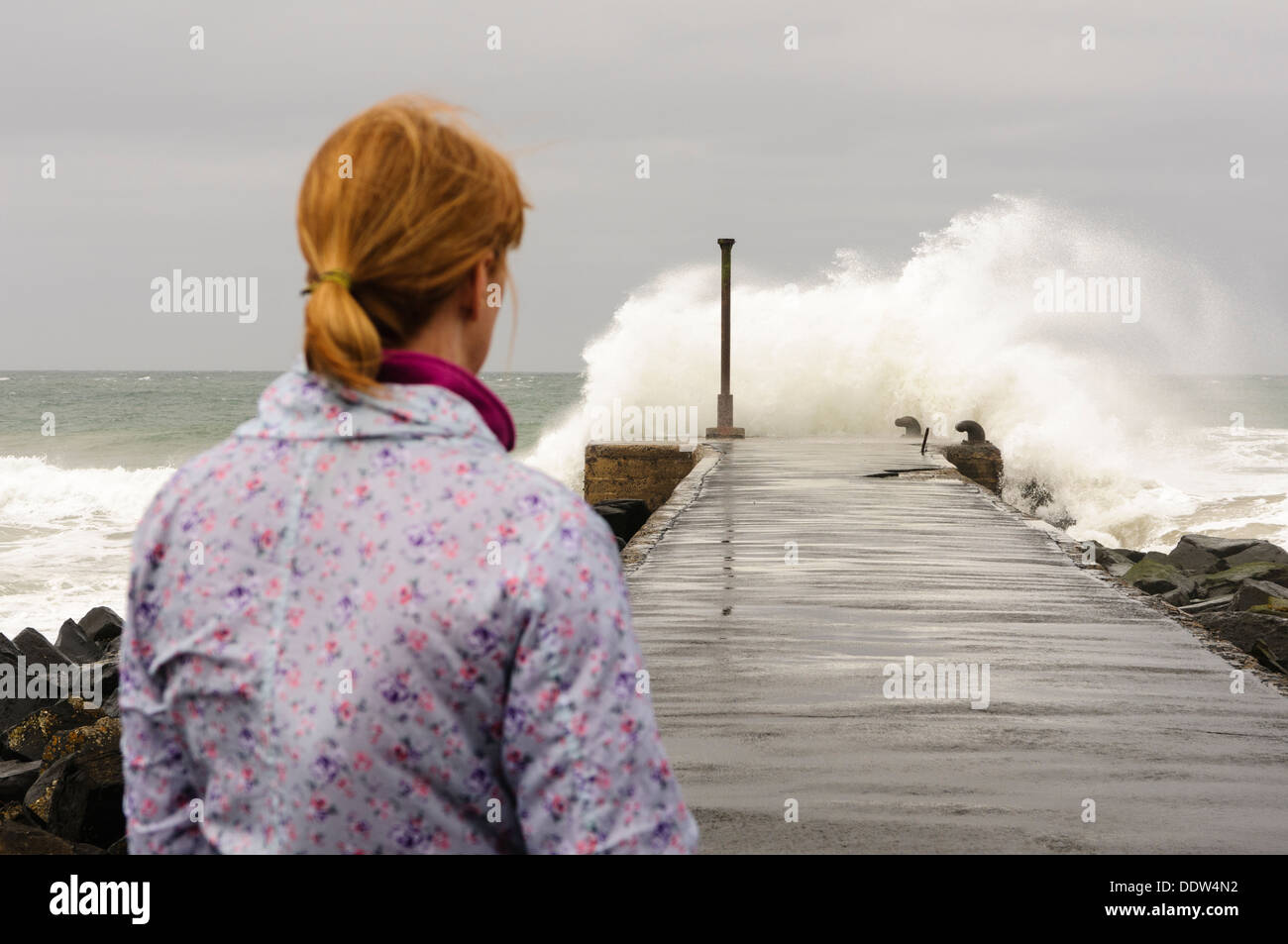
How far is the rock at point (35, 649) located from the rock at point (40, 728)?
2.64 meters

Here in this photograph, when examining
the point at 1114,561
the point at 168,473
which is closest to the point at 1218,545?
the point at 1114,561

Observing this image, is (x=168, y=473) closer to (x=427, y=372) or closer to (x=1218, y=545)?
(x=1218, y=545)

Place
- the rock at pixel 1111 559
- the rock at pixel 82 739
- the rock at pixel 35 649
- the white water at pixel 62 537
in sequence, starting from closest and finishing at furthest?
the rock at pixel 82 739 → the rock at pixel 35 649 → the rock at pixel 1111 559 → the white water at pixel 62 537

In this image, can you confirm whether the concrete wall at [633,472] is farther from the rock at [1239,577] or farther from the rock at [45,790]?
the rock at [45,790]

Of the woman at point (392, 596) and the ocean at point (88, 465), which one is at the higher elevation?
the woman at point (392, 596)

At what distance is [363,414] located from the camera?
4.26 ft

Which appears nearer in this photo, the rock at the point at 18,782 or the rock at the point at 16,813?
the rock at the point at 16,813

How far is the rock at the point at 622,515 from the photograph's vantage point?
48.9 ft

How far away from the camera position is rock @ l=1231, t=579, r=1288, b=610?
10430 mm

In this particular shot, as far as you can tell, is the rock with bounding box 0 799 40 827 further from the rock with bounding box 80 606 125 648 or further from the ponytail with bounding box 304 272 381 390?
the rock with bounding box 80 606 125 648

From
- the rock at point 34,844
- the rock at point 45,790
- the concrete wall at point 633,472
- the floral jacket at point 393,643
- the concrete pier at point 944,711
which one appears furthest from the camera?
the concrete wall at point 633,472

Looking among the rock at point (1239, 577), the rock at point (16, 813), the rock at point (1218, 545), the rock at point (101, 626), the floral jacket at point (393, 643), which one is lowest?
the rock at point (101, 626)

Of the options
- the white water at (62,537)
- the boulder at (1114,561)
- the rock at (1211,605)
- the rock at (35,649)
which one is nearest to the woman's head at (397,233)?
the rock at (1211,605)

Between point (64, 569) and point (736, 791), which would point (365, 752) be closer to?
point (736, 791)
